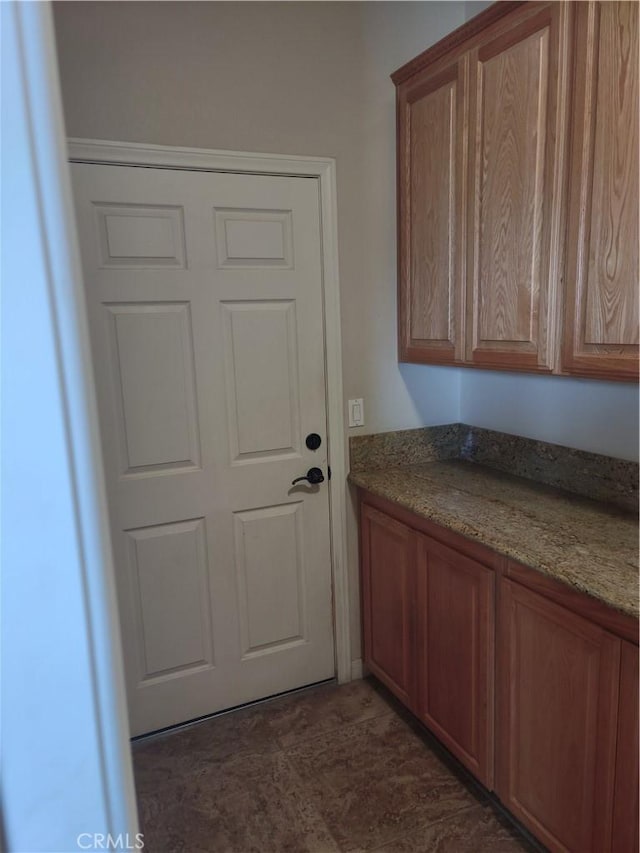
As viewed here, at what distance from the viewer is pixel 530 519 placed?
69.4 inches

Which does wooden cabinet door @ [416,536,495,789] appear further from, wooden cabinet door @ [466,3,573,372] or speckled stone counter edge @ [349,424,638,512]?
wooden cabinet door @ [466,3,573,372]

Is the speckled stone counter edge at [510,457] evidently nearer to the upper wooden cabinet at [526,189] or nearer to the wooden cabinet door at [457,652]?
the upper wooden cabinet at [526,189]

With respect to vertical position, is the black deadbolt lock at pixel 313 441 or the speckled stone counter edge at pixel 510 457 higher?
the black deadbolt lock at pixel 313 441

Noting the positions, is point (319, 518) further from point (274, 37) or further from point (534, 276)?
point (274, 37)

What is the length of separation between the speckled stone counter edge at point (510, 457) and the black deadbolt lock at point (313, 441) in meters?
0.14

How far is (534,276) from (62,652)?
64.7 inches

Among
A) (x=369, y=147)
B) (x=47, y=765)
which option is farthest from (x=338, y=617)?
(x=47, y=765)

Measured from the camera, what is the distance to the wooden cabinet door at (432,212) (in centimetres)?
195

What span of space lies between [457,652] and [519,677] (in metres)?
0.28

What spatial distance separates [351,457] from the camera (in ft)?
7.84

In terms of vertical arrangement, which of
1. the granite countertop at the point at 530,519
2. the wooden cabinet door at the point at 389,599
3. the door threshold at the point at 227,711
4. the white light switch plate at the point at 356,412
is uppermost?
the white light switch plate at the point at 356,412

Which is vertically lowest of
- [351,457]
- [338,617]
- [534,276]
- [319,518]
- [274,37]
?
[338,617]

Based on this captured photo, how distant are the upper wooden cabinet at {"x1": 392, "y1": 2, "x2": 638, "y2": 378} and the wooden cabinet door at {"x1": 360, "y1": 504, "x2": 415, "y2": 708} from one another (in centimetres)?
71
